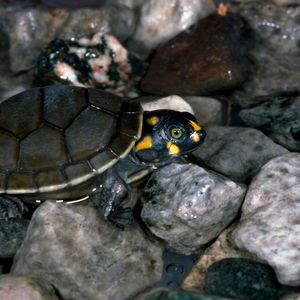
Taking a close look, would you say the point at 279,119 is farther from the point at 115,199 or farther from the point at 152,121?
the point at 115,199

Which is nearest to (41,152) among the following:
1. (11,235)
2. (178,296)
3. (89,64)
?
(11,235)

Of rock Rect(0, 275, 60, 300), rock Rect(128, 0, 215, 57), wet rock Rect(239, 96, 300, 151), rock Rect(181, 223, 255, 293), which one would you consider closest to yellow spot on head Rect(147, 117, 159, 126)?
rock Rect(181, 223, 255, 293)

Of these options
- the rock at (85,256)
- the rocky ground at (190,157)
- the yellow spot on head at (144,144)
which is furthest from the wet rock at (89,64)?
the rock at (85,256)

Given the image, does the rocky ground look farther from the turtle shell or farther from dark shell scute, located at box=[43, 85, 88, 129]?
dark shell scute, located at box=[43, 85, 88, 129]

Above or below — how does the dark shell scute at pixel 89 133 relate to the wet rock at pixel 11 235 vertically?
above

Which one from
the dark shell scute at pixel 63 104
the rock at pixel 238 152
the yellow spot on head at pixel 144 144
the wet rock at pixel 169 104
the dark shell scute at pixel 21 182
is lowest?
the dark shell scute at pixel 21 182

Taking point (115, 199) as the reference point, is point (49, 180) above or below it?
above

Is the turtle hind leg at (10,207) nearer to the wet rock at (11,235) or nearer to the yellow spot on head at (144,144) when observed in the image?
the wet rock at (11,235)

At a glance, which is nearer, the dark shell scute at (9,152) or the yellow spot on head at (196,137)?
the dark shell scute at (9,152)
